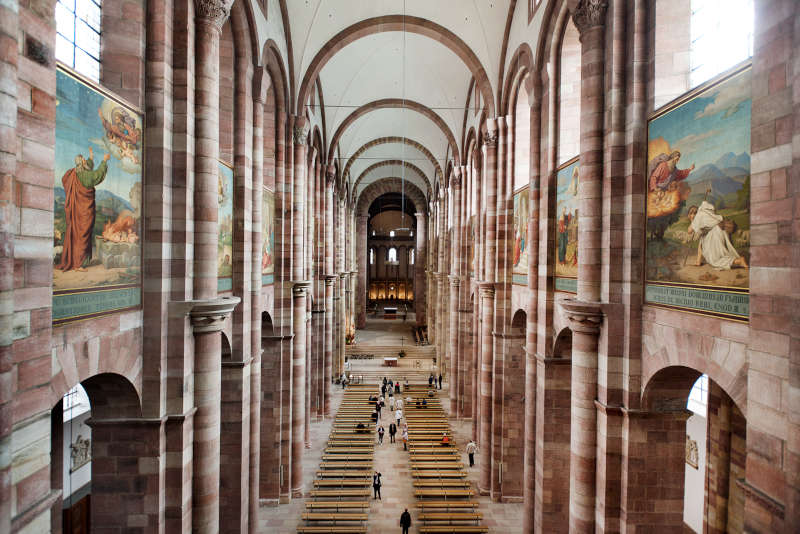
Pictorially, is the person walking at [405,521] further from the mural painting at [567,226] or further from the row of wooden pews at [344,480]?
the mural painting at [567,226]

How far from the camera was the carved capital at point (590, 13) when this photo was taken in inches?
343

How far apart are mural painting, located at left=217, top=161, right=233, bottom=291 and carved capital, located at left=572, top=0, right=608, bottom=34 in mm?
8345

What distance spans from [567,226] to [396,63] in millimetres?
17076

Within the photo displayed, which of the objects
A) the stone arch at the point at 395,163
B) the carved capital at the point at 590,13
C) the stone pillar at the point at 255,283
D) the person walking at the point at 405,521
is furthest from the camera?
the stone arch at the point at 395,163

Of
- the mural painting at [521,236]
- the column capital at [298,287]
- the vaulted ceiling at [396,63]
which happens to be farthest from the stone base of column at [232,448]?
the vaulted ceiling at [396,63]

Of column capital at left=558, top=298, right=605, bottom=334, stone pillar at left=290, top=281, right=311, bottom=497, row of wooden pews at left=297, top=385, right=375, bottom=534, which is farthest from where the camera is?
stone pillar at left=290, top=281, right=311, bottom=497

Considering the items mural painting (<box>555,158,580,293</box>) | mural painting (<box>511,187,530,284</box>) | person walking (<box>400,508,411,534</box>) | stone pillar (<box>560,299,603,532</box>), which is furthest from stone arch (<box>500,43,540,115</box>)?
person walking (<box>400,508,411,534</box>)

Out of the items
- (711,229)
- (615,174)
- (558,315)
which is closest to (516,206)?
(558,315)

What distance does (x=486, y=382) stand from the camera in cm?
1811

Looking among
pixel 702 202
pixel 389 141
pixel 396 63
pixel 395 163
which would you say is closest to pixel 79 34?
pixel 702 202

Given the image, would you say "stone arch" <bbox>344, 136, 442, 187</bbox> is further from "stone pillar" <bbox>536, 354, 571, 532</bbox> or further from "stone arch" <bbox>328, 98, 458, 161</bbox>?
"stone pillar" <bbox>536, 354, 571, 532</bbox>

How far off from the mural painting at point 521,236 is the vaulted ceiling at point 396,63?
4.83 metres

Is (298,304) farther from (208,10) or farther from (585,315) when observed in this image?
(585,315)

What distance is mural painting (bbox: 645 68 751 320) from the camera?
571cm
